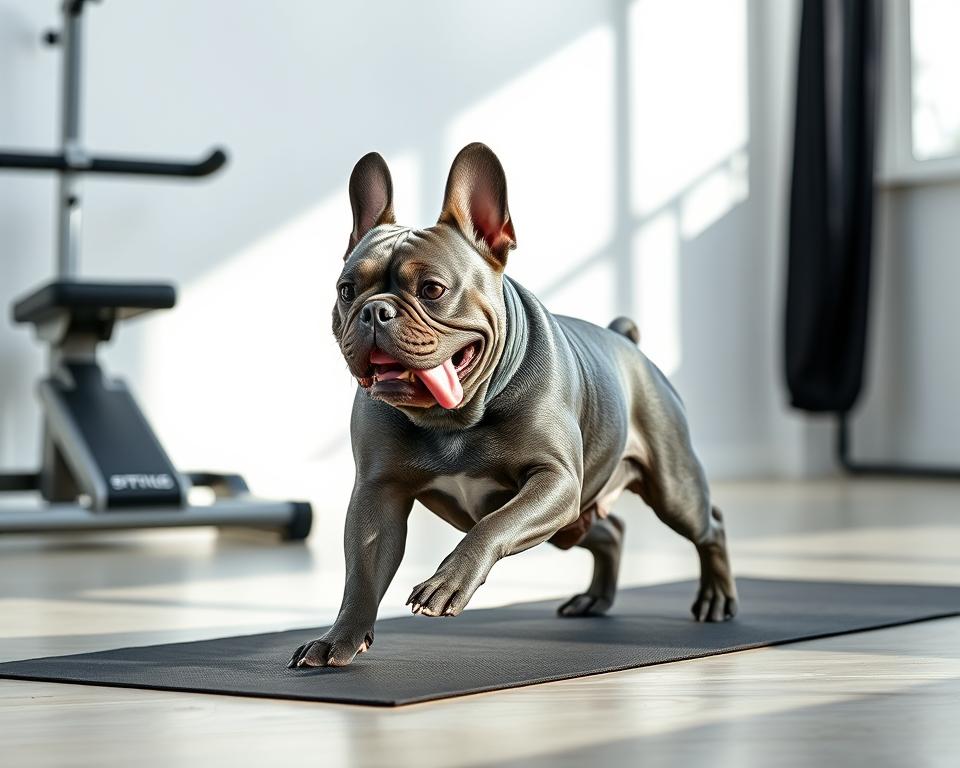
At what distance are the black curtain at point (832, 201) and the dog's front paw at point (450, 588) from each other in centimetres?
434

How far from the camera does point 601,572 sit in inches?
90.4

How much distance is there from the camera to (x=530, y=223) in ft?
17.4

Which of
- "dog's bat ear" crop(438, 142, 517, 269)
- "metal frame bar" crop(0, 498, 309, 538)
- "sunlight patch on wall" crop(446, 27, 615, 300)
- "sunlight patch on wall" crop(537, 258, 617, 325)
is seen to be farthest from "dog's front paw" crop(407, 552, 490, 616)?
"sunlight patch on wall" crop(537, 258, 617, 325)

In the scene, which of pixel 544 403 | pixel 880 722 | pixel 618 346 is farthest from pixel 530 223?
pixel 880 722

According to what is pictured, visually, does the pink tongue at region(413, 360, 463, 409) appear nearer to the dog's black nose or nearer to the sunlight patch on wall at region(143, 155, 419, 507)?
the dog's black nose

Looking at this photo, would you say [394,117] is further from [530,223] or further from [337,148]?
[530,223]

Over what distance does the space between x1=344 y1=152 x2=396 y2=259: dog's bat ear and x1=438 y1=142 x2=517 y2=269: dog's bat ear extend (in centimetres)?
9

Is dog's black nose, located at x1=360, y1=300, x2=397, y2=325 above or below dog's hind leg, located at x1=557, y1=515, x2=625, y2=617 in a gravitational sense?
above

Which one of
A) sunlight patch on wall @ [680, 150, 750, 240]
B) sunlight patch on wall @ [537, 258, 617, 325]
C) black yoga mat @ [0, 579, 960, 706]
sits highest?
sunlight patch on wall @ [680, 150, 750, 240]

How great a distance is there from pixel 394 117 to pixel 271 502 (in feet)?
5.88

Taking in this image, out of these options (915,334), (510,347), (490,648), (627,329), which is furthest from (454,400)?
(915,334)

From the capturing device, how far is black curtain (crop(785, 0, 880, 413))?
18.8 feet

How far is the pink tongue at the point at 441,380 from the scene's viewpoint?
1.66 metres

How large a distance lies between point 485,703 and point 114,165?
2555 millimetres
